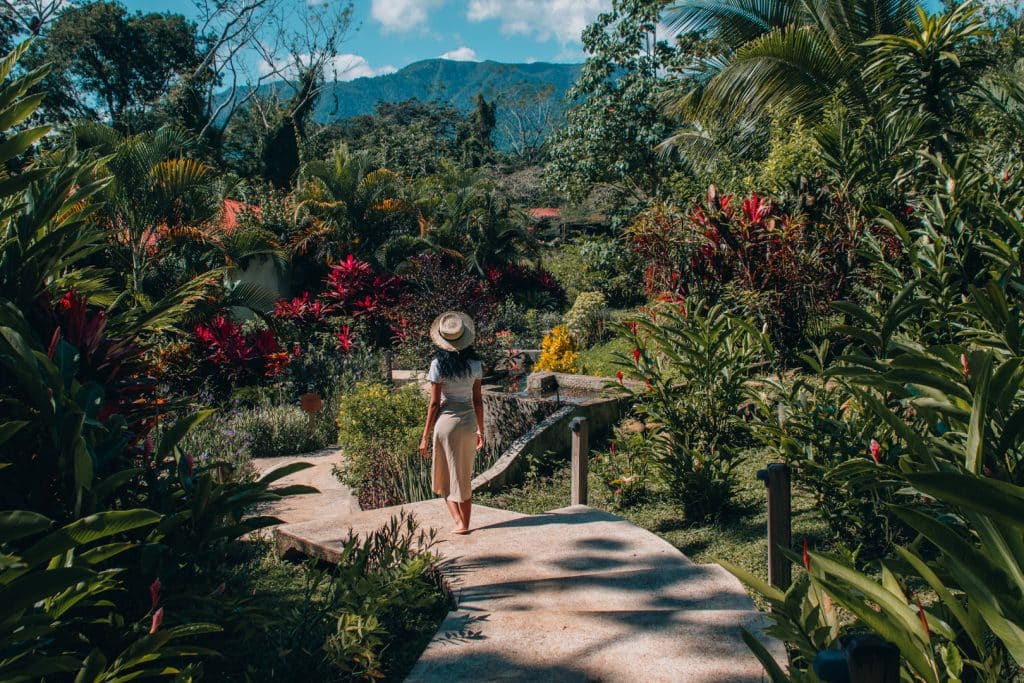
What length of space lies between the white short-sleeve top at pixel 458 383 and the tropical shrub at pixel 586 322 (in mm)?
8988

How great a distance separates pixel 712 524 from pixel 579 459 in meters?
1.08

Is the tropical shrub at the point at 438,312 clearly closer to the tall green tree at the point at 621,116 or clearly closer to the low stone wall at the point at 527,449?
the low stone wall at the point at 527,449

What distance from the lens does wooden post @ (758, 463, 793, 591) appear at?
13.4 feet

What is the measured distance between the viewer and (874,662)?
138 centimetres

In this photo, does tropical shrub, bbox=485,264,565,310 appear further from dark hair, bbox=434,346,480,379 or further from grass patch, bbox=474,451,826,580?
dark hair, bbox=434,346,480,379

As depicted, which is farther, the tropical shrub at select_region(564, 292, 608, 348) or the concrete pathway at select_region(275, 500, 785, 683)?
the tropical shrub at select_region(564, 292, 608, 348)

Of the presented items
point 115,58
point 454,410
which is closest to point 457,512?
point 454,410

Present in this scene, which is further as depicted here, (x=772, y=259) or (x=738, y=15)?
(x=738, y=15)

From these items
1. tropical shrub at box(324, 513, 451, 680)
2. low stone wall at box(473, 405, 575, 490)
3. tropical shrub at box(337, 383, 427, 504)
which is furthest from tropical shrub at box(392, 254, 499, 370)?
tropical shrub at box(324, 513, 451, 680)

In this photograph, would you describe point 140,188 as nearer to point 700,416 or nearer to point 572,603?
point 700,416

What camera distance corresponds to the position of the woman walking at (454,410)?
519 centimetres

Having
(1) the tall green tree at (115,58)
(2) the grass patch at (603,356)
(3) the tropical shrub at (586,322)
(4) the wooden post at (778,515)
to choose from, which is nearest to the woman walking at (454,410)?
(4) the wooden post at (778,515)

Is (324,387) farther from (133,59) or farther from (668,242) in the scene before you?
(133,59)

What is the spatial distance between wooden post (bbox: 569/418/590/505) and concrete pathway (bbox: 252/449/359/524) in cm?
183
